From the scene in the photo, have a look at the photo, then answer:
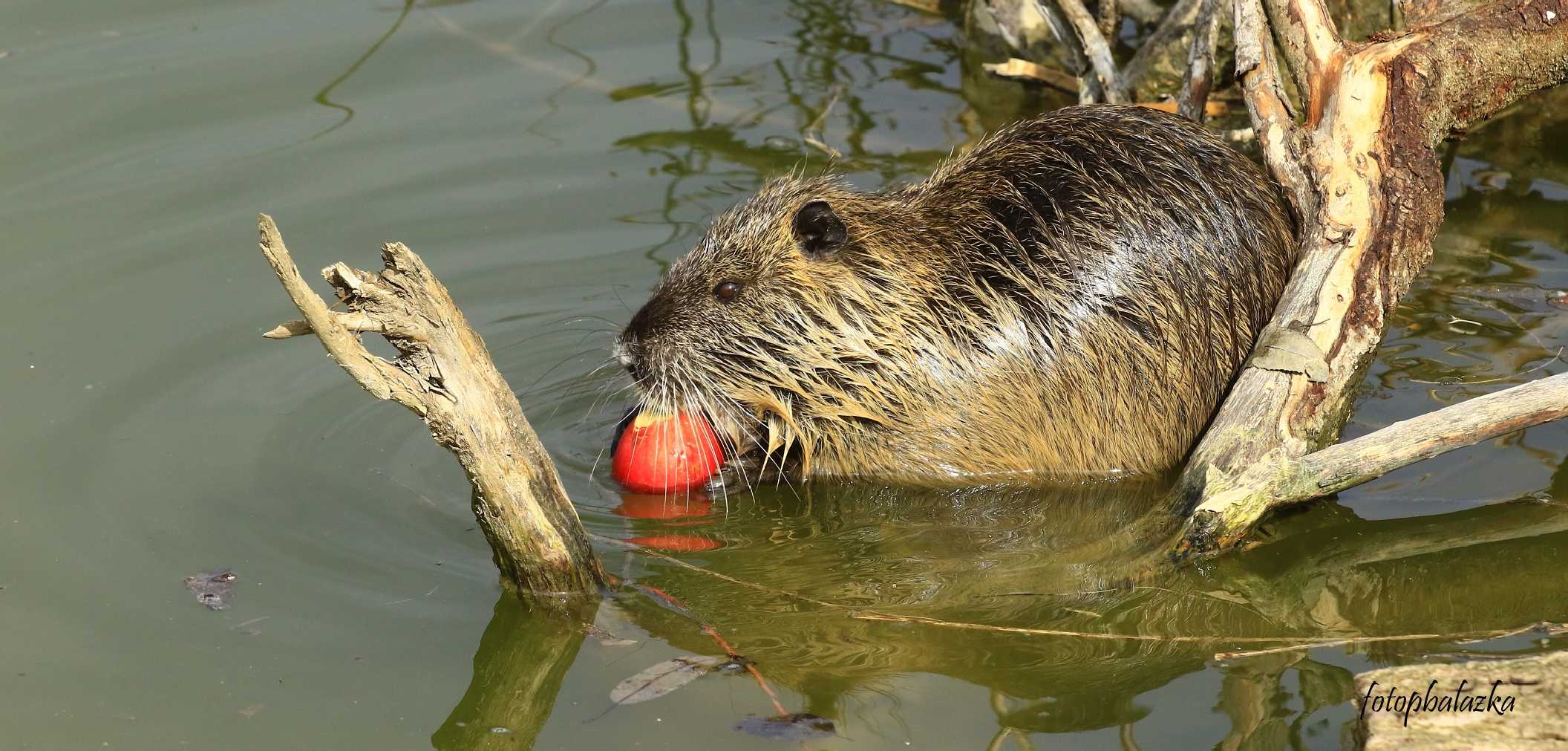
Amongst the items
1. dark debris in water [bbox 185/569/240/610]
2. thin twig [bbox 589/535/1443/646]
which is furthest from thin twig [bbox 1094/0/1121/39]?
dark debris in water [bbox 185/569/240/610]

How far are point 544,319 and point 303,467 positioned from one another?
104 centimetres

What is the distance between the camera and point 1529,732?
2.52 meters

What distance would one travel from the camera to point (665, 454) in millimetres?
3961

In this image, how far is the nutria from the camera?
3910 mm

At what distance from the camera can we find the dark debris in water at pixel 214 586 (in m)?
3.44

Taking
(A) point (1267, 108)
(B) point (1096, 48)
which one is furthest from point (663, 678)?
(B) point (1096, 48)

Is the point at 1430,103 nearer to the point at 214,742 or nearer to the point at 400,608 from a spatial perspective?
the point at 400,608

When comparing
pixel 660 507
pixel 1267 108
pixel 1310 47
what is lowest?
pixel 660 507

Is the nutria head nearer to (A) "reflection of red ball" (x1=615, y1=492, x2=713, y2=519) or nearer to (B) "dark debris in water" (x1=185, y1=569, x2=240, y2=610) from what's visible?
(A) "reflection of red ball" (x1=615, y1=492, x2=713, y2=519)

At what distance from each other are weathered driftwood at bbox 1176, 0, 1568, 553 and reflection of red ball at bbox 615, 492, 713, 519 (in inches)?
47.4

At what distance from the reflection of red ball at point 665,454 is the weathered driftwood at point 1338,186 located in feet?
3.92

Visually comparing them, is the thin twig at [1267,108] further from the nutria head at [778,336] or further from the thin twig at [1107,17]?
the thin twig at [1107,17]

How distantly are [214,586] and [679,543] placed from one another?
1.05 metres

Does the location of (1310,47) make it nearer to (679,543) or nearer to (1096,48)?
(1096,48)
